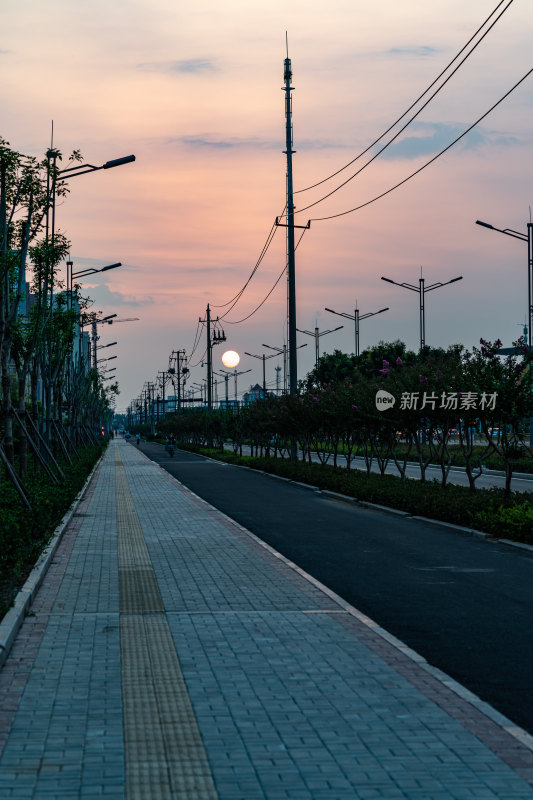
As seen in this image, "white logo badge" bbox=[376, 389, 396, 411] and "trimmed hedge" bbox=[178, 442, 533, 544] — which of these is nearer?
"trimmed hedge" bbox=[178, 442, 533, 544]

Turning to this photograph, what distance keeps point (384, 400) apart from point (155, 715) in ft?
64.0

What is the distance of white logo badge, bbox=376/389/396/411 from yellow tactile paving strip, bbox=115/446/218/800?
14.7 meters

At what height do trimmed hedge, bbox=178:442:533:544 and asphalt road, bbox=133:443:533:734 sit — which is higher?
trimmed hedge, bbox=178:442:533:544

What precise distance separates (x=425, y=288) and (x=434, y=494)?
32.5 meters

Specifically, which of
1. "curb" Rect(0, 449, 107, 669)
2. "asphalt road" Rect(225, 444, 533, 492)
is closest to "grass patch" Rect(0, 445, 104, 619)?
"curb" Rect(0, 449, 107, 669)

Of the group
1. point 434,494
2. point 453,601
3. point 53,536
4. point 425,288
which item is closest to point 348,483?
point 434,494

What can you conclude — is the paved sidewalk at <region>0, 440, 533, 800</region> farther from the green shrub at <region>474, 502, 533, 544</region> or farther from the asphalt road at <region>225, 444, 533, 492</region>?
the asphalt road at <region>225, 444, 533, 492</region>

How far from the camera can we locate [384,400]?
25266mm

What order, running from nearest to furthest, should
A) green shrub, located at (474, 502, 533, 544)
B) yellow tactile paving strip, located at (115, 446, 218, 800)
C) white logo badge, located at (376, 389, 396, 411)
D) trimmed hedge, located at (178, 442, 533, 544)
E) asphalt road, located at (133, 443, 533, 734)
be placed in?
yellow tactile paving strip, located at (115, 446, 218, 800)
asphalt road, located at (133, 443, 533, 734)
green shrub, located at (474, 502, 533, 544)
trimmed hedge, located at (178, 442, 533, 544)
white logo badge, located at (376, 389, 396, 411)

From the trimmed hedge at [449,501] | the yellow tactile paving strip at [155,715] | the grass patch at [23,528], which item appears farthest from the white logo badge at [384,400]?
the yellow tactile paving strip at [155,715]

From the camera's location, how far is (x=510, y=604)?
10617 mm

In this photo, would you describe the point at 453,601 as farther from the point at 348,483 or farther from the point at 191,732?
the point at 348,483

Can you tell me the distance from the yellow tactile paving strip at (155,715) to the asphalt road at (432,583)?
2.29m

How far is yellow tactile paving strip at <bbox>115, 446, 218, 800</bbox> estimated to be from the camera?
201 inches
